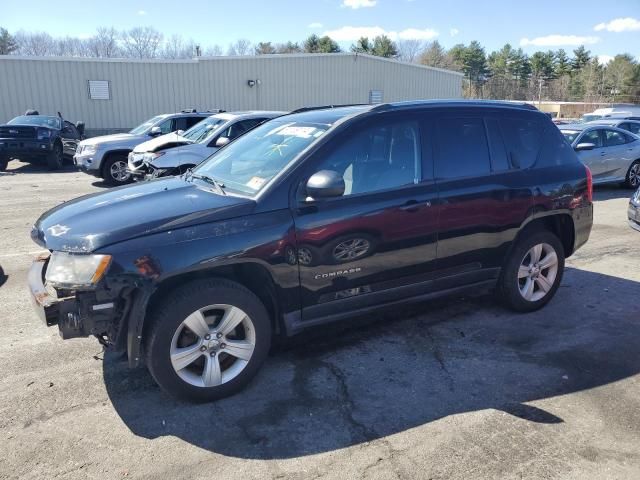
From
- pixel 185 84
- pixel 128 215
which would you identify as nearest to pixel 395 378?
pixel 128 215

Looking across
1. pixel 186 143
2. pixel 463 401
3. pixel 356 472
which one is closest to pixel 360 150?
pixel 463 401

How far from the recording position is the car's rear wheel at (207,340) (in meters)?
3.21

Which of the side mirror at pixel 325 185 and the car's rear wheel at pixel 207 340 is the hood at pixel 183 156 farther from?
the car's rear wheel at pixel 207 340

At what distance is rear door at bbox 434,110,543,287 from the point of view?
13.9 feet

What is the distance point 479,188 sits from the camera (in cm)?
437

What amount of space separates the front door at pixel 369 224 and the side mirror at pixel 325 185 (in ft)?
0.34

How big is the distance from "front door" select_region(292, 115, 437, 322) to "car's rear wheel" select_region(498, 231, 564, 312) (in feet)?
3.28

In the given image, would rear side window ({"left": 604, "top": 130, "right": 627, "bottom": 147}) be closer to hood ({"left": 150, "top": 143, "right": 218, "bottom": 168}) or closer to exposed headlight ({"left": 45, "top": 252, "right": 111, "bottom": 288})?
hood ({"left": 150, "top": 143, "right": 218, "bottom": 168})

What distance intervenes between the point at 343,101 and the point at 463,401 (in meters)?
27.0

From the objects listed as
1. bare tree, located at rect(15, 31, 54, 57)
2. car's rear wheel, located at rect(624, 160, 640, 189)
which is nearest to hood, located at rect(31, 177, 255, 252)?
car's rear wheel, located at rect(624, 160, 640, 189)

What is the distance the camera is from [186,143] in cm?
1073

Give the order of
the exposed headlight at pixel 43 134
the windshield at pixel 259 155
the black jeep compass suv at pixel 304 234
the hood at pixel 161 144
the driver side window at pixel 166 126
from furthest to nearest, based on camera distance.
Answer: the exposed headlight at pixel 43 134
the driver side window at pixel 166 126
the hood at pixel 161 144
the windshield at pixel 259 155
the black jeep compass suv at pixel 304 234

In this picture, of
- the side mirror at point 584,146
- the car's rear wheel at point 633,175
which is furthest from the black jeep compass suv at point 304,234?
the car's rear wheel at point 633,175

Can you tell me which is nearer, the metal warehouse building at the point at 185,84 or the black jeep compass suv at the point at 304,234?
the black jeep compass suv at the point at 304,234
